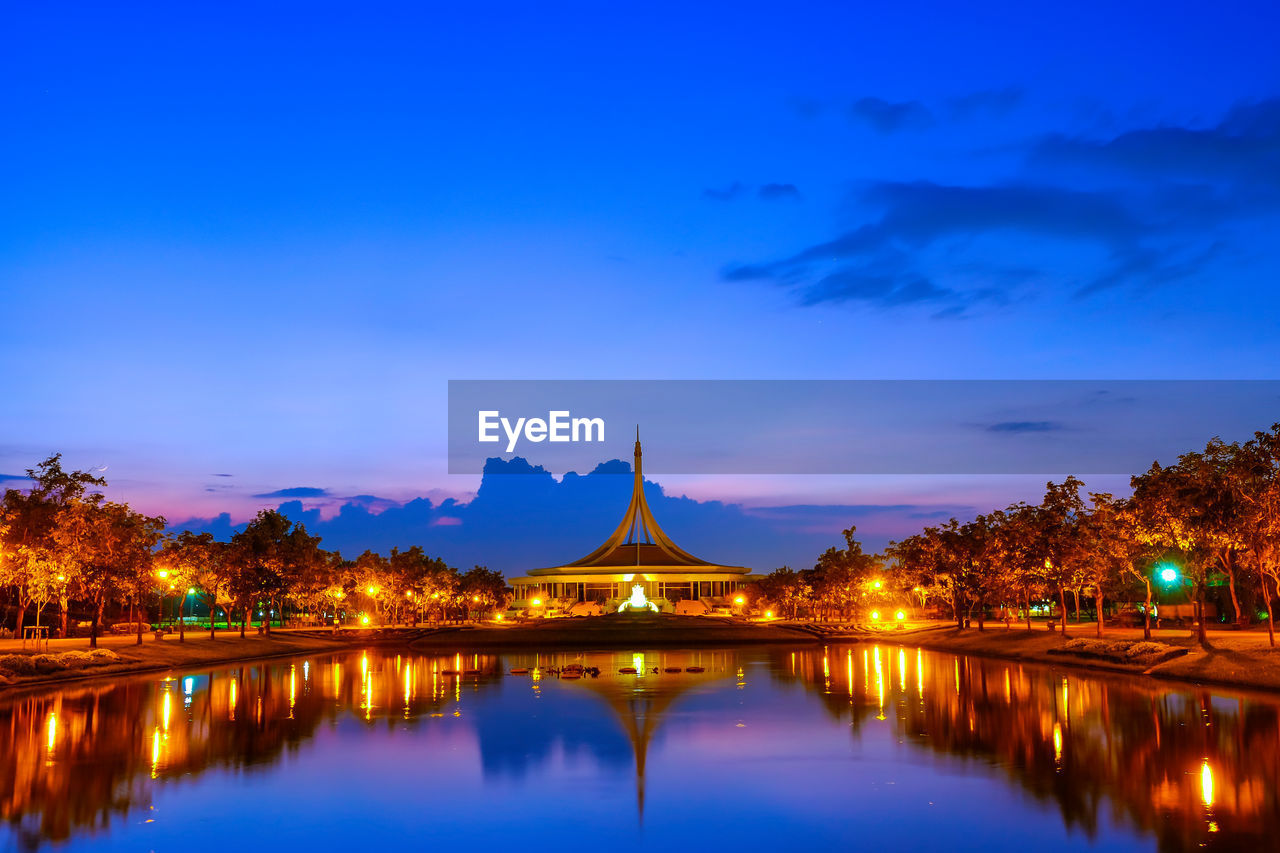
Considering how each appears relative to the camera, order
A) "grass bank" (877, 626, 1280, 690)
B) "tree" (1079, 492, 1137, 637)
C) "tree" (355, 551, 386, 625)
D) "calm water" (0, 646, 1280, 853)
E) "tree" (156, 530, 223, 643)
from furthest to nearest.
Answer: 1. "tree" (355, 551, 386, 625)
2. "tree" (156, 530, 223, 643)
3. "tree" (1079, 492, 1137, 637)
4. "grass bank" (877, 626, 1280, 690)
5. "calm water" (0, 646, 1280, 853)

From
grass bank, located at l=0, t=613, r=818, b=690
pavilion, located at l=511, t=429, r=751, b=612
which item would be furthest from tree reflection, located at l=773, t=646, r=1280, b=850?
pavilion, located at l=511, t=429, r=751, b=612

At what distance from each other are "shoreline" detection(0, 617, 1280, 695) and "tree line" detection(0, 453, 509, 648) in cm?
292

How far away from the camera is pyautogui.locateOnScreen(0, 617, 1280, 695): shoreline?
35.0 meters

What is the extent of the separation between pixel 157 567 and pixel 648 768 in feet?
136

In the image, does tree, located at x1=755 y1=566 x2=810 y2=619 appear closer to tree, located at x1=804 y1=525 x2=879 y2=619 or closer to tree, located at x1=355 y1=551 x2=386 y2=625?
tree, located at x1=804 y1=525 x2=879 y2=619

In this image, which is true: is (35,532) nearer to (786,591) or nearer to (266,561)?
(266,561)

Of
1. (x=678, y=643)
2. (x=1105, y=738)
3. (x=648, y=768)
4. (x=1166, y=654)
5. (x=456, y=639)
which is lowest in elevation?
(x=678, y=643)

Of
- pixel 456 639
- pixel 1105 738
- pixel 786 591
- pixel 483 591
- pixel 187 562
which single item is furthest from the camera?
pixel 483 591

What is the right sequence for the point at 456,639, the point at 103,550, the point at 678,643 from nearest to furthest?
the point at 103,550, the point at 678,643, the point at 456,639

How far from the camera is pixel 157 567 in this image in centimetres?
5312

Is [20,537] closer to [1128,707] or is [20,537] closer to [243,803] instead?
[243,803]

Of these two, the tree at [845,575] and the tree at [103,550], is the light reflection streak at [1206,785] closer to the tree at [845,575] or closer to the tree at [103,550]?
the tree at [103,550]

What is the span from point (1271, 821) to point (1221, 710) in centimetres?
1324

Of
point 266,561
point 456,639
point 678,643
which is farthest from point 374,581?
point 678,643
